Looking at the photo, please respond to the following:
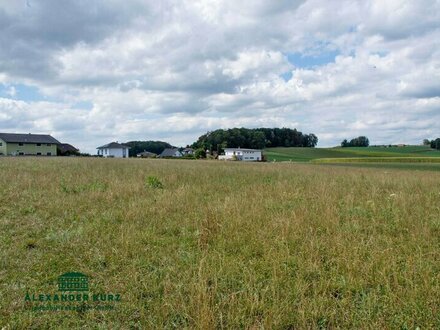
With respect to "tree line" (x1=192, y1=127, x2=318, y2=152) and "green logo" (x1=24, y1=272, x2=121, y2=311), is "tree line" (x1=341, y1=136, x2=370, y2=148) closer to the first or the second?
"tree line" (x1=192, y1=127, x2=318, y2=152)

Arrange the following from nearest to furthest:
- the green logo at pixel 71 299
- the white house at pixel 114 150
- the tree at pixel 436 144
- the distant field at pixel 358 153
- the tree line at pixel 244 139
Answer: the green logo at pixel 71 299 → the distant field at pixel 358 153 → the tree at pixel 436 144 → the white house at pixel 114 150 → the tree line at pixel 244 139

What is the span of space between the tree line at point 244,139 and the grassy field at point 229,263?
403 ft

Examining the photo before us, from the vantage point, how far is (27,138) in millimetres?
92125

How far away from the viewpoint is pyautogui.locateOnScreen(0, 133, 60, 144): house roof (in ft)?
290

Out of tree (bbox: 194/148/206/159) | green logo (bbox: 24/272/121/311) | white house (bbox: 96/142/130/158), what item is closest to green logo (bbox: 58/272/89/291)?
green logo (bbox: 24/272/121/311)

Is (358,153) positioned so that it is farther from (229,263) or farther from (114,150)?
(229,263)

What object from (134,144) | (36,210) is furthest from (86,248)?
(134,144)

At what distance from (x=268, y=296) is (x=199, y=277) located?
975 millimetres

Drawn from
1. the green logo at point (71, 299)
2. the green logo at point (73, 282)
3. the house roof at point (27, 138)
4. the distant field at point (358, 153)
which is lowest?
the green logo at point (71, 299)

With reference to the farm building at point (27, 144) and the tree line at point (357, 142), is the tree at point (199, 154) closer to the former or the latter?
the farm building at point (27, 144)

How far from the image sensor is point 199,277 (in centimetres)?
392

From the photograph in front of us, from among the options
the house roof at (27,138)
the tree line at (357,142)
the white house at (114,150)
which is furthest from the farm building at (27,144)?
the tree line at (357,142)

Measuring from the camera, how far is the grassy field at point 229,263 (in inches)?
129

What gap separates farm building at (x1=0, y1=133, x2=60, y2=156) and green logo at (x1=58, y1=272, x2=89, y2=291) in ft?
340
